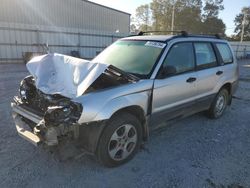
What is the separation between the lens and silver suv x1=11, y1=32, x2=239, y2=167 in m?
2.65

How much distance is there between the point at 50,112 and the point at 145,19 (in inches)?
2503

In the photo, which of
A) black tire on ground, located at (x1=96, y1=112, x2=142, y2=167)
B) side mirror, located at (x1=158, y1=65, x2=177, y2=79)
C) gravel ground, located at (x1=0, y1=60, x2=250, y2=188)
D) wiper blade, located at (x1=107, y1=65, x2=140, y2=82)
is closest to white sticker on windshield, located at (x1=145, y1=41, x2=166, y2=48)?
side mirror, located at (x1=158, y1=65, x2=177, y2=79)

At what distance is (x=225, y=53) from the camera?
520 cm

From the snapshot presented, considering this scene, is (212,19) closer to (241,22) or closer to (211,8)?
(211,8)

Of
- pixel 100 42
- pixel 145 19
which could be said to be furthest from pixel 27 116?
pixel 145 19

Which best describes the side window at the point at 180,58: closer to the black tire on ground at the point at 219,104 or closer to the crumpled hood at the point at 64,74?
the crumpled hood at the point at 64,74

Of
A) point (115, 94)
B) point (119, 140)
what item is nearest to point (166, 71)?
point (115, 94)

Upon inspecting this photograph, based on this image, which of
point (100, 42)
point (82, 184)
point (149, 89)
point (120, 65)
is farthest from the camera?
point (100, 42)

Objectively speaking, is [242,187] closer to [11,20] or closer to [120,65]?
[120,65]

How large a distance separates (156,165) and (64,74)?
180cm

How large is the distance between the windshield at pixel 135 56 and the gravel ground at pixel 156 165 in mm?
1297

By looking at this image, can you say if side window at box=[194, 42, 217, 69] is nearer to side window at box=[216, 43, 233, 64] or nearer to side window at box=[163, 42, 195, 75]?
side window at box=[163, 42, 195, 75]

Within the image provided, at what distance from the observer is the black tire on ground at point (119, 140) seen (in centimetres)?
289

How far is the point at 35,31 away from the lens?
16062mm
